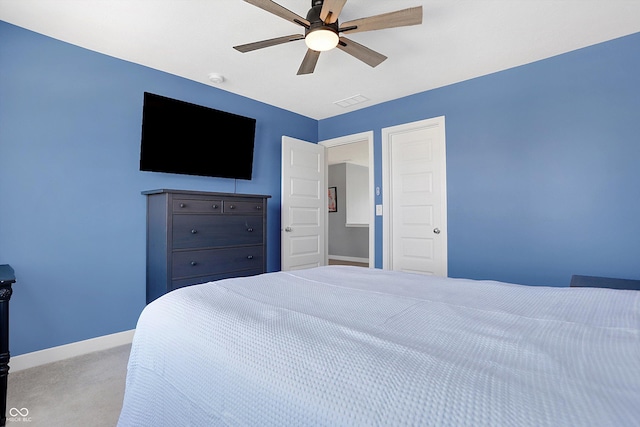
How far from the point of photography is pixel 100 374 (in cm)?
217

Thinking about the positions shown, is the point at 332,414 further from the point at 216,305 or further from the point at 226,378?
the point at 216,305

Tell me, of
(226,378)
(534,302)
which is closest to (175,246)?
→ (226,378)

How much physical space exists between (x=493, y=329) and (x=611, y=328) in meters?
0.32

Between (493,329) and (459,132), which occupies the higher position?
(459,132)

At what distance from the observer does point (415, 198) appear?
3.76m

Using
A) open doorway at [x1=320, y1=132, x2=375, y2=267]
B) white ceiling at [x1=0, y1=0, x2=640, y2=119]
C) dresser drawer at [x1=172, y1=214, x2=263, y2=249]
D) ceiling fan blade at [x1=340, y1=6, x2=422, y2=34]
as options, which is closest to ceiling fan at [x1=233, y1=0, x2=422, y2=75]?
ceiling fan blade at [x1=340, y1=6, x2=422, y2=34]

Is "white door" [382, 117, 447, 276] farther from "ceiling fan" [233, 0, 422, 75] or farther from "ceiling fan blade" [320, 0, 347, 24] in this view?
"ceiling fan blade" [320, 0, 347, 24]

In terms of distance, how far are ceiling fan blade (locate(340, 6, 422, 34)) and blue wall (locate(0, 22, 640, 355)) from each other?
1719 mm

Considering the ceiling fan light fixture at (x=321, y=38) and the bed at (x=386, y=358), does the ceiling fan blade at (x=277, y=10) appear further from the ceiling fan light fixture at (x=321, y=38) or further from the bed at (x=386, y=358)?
the bed at (x=386, y=358)

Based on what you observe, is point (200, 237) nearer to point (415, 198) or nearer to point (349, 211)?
point (415, 198)

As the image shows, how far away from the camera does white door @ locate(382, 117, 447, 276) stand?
355cm

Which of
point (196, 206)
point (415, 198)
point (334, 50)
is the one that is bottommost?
point (196, 206)

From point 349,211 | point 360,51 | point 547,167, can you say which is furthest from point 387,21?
point 349,211

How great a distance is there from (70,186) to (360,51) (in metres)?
2.50
